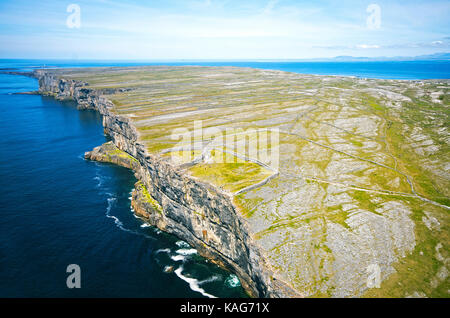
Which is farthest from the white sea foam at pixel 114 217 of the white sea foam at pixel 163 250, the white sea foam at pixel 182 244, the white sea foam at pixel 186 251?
the white sea foam at pixel 186 251

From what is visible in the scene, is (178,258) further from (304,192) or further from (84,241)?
(304,192)

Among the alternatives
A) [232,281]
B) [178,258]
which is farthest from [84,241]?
[232,281]

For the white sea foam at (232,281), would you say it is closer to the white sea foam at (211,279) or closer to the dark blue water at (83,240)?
the dark blue water at (83,240)

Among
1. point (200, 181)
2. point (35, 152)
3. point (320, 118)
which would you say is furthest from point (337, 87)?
point (35, 152)

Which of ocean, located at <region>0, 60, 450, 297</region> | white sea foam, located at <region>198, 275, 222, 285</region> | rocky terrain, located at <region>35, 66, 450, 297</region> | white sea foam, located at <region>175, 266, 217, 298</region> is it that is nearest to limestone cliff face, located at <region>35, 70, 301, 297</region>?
rocky terrain, located at <region>35, 66, 450, 297</region>
